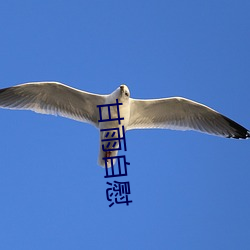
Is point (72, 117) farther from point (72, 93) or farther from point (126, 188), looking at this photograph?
point (126, 188)

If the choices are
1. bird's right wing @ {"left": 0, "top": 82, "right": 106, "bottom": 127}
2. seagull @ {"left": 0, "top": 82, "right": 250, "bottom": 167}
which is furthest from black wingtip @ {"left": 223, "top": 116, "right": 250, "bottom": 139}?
bird's right wing @ {"left": 0, "top": 82, "right": 106, "bottom": 127}

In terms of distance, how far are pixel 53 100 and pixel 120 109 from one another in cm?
96

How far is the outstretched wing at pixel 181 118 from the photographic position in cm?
646

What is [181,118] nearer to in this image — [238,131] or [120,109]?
[238,131]

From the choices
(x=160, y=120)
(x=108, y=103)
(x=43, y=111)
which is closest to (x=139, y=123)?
(x=160, y=120)

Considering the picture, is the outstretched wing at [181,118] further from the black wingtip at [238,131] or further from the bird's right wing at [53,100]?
the bird's right wing at [53,100]

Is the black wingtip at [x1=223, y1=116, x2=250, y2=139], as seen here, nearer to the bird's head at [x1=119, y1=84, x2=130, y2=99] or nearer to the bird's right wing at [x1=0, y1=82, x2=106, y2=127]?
the bird's head at [x1=119, y1=84, x2=130, y2=99]

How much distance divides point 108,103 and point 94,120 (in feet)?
1.81

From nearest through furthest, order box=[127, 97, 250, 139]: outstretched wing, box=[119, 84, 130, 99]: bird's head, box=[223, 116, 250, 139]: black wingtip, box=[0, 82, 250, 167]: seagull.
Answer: box=[119, 84, 130, 99]: bird's head, box=[0, 82, 250, 167]: seagull, box=[127, 97, 250, 139]: outstretched wing, box=[223, 116, 250, 139]: black wingtip

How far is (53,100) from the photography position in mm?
6375

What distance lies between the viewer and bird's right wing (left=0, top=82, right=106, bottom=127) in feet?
20.4

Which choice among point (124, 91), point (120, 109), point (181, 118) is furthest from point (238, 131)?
point (124, 91)

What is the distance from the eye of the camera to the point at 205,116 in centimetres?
675

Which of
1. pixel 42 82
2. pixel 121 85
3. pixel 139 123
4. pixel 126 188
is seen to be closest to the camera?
pixel 126 188
